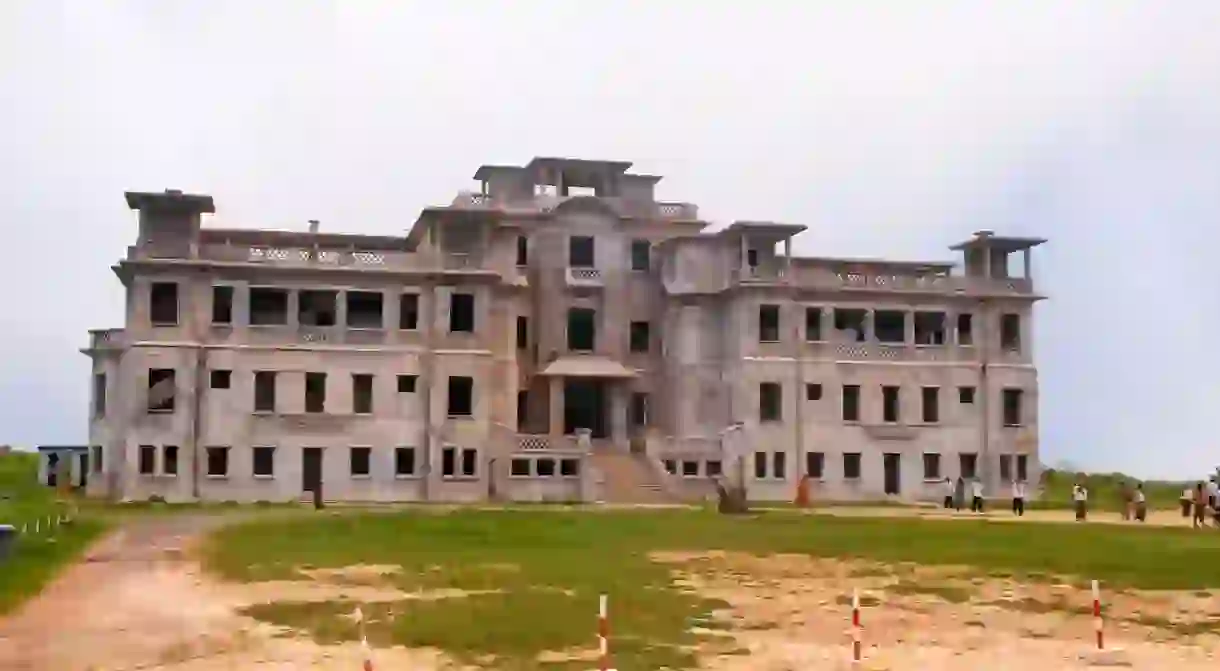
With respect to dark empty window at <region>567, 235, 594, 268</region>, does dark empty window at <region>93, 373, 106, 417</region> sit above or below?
below

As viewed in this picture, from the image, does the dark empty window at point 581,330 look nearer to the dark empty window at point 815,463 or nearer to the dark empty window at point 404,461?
the dark empty window at point 404,461

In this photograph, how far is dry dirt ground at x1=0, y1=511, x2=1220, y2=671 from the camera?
56.7ft

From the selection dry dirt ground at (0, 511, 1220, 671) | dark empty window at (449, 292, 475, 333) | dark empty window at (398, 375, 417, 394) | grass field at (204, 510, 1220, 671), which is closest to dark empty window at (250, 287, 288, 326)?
dark empty window at (398, 375, 417, 394)

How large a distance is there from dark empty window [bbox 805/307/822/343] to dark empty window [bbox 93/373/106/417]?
98.0ft

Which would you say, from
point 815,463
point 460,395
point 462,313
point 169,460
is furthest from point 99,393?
point 815,463

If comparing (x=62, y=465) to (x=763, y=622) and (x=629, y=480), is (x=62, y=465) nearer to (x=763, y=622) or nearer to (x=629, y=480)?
(x=629, y=480)

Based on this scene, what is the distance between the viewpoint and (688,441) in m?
60.4

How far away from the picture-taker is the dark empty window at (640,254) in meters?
65.9

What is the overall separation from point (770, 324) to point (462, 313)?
13688 mm

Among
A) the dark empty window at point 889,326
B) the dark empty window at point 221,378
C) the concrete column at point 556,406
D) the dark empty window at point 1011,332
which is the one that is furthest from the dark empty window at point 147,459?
the dark empty window at point 1011,332

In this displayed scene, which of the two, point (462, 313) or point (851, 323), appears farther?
point (851, 323)

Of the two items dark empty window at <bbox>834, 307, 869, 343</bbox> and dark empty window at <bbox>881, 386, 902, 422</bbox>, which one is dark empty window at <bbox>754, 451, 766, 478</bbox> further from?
A: dark empty window at <bbox>834, 307, 869, 343</bbox>

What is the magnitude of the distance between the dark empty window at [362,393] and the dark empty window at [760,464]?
16.3 metres

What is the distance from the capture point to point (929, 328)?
67125 mm
